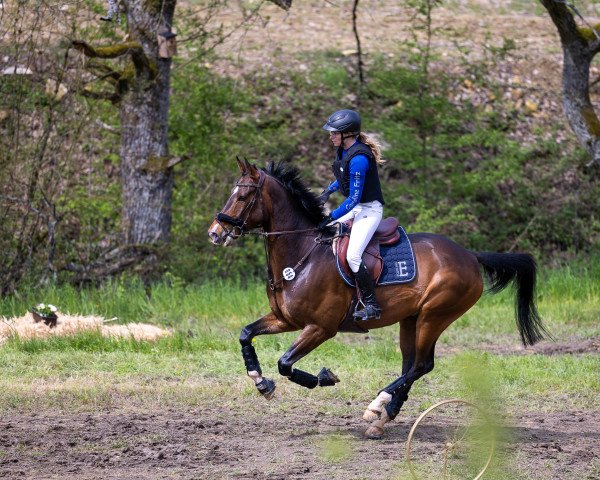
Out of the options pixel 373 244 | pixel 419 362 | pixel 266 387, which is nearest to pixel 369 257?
pixel 373 244

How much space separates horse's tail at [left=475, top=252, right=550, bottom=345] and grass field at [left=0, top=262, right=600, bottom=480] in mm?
498

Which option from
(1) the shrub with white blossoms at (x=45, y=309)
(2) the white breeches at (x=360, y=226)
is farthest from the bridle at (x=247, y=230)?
(1) the shrub with white blossoms at (x=45, y=309)

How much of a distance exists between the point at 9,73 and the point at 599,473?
9.79 metres

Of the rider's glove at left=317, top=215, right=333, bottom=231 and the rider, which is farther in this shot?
the rider's glove at left=317, top=215, right=333, bottom=231

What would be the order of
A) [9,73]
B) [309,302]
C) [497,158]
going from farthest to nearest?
[497,158], [9,73], [309,302]

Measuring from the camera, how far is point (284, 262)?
798 cm

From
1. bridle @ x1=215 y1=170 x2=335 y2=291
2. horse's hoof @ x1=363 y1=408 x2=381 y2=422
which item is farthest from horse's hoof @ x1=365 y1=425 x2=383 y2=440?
bridle @ x1=215 y1=170 x2=335 y2=291

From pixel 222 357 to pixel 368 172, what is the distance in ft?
11.4

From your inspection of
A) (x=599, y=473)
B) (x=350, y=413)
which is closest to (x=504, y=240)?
(x=350, y=413)

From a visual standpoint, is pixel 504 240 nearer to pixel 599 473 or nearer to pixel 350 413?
pixel 350 413

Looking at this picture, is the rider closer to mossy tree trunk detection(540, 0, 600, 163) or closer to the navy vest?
the navy vest

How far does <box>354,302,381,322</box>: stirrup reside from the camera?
305 inches

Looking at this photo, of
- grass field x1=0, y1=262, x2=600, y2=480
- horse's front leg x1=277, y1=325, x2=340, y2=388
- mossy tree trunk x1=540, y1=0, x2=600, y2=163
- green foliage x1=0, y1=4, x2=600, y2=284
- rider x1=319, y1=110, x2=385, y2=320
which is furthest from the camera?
green foliage x1=0, y1=4, x2=600, y2=284

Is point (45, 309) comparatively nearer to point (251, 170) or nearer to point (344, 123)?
point (251, 170)
